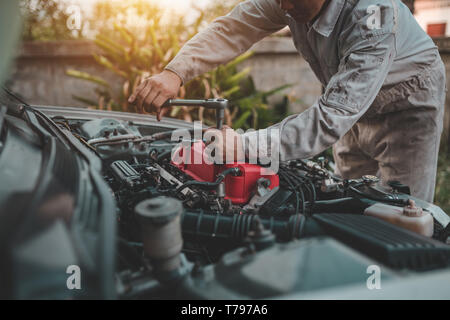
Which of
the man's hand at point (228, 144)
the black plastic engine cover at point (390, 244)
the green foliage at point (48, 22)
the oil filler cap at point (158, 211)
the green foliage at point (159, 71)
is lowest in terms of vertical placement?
the black plastic engine cover at point (390, 244)

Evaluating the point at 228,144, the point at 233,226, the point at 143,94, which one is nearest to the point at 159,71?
the point at 143,94

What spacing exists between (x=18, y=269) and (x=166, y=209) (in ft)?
1.03

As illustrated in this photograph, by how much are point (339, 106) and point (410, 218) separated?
1.59 feet

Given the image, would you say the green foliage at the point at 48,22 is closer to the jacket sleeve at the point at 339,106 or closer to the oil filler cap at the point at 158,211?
the jacket sleeve at the point at 339,106

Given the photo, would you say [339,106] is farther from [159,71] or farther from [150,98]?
[159,71]

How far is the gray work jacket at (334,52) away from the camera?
1329 millimetres

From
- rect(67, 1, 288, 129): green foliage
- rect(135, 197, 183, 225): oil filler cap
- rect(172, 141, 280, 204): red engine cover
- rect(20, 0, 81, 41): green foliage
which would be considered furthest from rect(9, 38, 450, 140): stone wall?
rect(135, 197, 183, 225): oil filler cap

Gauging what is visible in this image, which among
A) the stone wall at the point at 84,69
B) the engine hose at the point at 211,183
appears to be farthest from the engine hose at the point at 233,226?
the stone wall at the point at 84,69

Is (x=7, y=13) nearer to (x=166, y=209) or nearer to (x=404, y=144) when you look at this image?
(x=166, y=209)

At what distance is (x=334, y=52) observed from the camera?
164 centimetres

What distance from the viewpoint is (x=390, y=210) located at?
1.15 meters

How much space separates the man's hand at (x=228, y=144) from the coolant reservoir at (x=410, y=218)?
53 cm

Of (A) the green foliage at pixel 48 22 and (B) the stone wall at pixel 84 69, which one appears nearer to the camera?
(B) the stone wall at pixel 84 69

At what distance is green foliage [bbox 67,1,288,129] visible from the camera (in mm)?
4117
